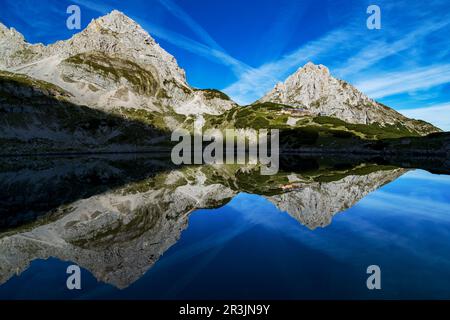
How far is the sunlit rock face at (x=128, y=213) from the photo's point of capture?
2261cm

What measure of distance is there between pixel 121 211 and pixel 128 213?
1.68 meters

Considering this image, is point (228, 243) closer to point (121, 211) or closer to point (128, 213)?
point (128, 213)

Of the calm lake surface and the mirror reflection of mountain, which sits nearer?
the calm lake surface

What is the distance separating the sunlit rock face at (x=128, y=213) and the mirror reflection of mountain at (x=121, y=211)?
0.24 feet

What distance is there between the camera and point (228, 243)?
25750 mm

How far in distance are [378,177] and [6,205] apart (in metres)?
58.1

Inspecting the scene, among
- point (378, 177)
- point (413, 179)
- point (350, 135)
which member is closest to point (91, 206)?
point (378, 177)

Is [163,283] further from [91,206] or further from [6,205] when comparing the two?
[6,205]

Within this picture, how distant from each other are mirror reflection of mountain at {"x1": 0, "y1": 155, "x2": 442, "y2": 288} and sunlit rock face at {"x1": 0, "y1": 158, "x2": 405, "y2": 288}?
7 cm

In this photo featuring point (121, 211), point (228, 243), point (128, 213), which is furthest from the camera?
point (121, 211)

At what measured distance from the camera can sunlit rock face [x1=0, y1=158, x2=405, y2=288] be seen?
22.6 meters

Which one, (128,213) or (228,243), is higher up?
(128,213)

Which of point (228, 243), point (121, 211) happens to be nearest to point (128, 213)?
point (121, 211)

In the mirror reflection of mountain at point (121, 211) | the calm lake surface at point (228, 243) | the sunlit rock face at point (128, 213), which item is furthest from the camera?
the mirror reflection of mountain at point (121, 211)
